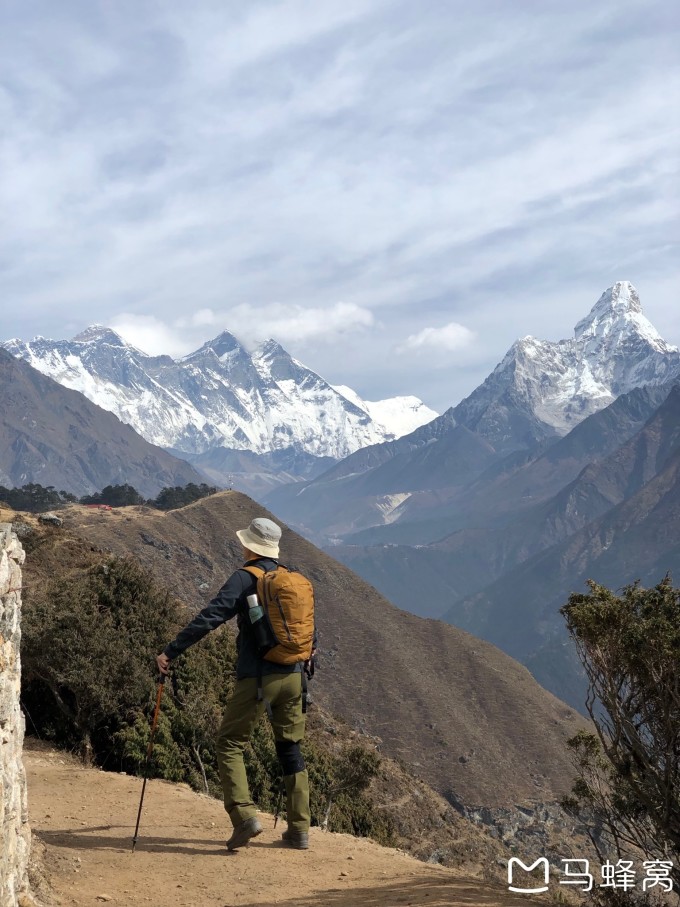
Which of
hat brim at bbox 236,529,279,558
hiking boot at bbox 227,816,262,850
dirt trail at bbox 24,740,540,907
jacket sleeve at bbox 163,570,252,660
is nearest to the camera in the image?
dirt trail at bbox 24,740,540,907

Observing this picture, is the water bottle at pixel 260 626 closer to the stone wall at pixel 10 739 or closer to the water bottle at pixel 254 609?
the water bottle at pixel 254 609

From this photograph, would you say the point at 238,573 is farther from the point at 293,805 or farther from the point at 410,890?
the point at 410,890

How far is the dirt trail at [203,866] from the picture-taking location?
741 cm

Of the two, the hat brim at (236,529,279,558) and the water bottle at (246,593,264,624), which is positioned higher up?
the hat brim at (236,529,279,558)

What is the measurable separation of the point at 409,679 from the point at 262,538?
80.7 meters

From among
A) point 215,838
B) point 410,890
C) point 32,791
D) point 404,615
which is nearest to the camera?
point 410,890

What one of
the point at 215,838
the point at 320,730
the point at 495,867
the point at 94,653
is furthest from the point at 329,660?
the point at 215,838

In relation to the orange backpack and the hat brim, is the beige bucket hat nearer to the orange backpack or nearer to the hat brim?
the hat brim

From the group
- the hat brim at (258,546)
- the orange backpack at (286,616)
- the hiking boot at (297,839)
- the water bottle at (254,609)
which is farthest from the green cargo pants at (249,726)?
the hat brim at (258,546)

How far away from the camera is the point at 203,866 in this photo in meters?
8.09

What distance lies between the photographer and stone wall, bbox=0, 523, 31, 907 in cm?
591

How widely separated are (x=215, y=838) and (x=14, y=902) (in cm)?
333

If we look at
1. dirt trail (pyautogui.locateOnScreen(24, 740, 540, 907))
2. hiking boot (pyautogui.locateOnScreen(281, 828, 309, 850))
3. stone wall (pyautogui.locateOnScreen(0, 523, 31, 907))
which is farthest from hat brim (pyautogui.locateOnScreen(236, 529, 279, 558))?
dirt trail (pyautogui.locateOnScreen(24, 740, 540, 907))

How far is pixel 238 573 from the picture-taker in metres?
8.37
